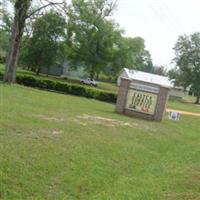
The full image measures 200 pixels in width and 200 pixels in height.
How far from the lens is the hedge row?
35.4m

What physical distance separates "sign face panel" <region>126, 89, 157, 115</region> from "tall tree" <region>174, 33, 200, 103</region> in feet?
170

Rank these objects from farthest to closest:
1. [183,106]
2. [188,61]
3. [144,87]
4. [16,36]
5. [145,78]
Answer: [145,78], [188,61], [183,106], [16,36], [144,87]

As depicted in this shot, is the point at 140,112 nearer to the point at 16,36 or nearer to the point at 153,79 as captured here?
the point at 16,36

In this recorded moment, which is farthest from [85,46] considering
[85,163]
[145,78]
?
[85,163]

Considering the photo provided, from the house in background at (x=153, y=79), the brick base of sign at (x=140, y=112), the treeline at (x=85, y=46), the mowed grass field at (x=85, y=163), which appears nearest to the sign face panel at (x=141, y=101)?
the brick base of sign at (x=140, y=112)

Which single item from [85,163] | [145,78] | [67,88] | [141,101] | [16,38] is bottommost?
[67,88]

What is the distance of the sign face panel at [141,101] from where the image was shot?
2267 centimetres

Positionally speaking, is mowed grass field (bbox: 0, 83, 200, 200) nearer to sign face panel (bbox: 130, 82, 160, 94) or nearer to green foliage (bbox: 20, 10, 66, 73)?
sign face panel (bbox: 130, 82, 160, 94)

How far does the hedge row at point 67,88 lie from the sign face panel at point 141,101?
1187cm

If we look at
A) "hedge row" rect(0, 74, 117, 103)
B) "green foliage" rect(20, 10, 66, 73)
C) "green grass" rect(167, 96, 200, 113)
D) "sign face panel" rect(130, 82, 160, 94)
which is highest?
"green foliage" rect(20, 10, 66, 73)

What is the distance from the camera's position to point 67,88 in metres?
36.8

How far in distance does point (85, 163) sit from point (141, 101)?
14116 mm

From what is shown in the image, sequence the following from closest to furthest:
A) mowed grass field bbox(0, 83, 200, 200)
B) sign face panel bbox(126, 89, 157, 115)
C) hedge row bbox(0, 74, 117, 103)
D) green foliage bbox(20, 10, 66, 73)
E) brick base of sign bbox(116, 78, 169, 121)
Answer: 1. mowed grass field bbox(0, 83, 200, 200)
2. brick base of sign bbox(116, 78, 169, 121)
3. sign face panel bbox(126, 89, 157, 115)
4. hedge row bbox(0, 74, 117, 103)
5. green foliage bbox(20, 10, 66, 73)

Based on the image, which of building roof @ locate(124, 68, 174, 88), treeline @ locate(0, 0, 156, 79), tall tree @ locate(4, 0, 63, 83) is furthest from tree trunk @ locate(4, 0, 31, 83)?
building roof @ locate(124, 68, 174, 88)
